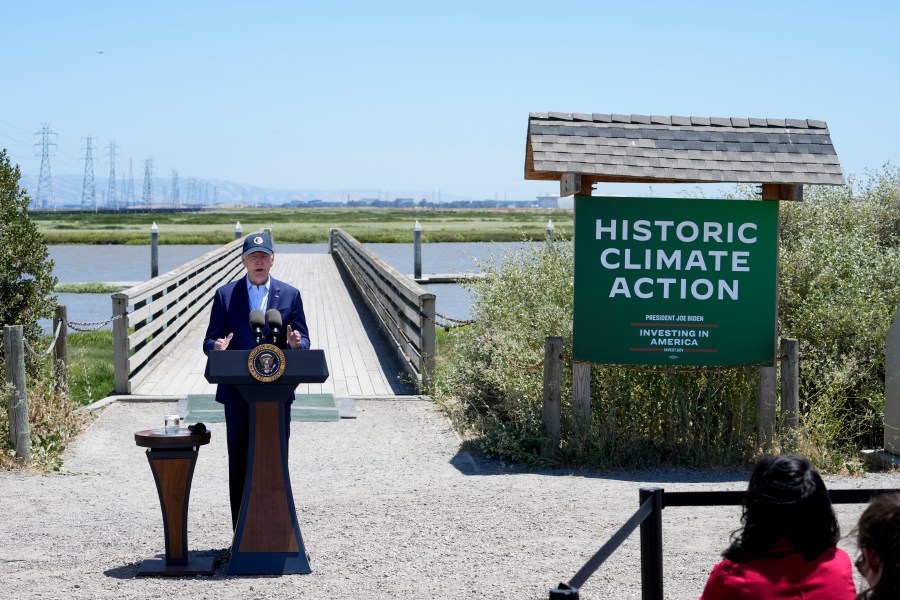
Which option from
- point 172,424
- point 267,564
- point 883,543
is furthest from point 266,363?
point 883,543

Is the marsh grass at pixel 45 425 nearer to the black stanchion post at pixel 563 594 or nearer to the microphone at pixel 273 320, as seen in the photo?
the microphone at pixel 273 320

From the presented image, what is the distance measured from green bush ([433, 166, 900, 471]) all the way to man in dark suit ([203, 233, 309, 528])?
2.85 m

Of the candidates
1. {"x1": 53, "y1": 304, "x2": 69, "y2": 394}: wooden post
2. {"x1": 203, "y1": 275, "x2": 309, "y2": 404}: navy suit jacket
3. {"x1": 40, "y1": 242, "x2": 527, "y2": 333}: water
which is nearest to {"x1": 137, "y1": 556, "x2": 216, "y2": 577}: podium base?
{"x1": 203, "y1": 275, "x2": 309, "y2": 404}: navy suit jacket

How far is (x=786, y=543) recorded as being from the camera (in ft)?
9.29

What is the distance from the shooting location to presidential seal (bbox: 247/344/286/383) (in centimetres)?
510

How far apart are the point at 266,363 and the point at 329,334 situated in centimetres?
1092

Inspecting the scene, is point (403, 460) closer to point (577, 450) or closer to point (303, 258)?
point (577, 450)

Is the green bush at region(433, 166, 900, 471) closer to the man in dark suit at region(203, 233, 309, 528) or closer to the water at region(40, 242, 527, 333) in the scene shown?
the man in dark suit at region(203, 233, 309, 528)

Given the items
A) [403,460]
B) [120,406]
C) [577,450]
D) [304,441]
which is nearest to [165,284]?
[120,406]

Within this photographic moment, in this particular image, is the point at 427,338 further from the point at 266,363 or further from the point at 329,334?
the point at 266,363

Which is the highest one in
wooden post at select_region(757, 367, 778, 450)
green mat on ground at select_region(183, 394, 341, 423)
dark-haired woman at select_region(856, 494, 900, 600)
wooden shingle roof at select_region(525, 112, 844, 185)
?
wooden shingle roof at select_region(525, 112, 844, 185)

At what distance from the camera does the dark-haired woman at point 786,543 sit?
2783 mm

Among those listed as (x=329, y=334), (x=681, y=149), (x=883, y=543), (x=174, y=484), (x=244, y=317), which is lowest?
(x=329, y=334)

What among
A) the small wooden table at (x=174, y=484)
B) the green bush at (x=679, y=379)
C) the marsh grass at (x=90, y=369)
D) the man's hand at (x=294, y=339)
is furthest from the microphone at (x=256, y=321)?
the marsh grass at (x=90, y=369)
